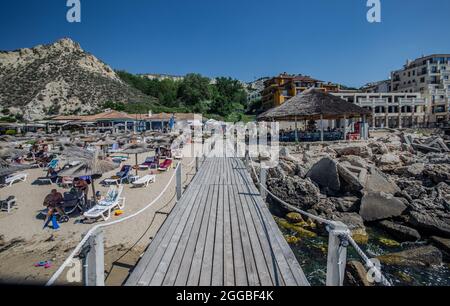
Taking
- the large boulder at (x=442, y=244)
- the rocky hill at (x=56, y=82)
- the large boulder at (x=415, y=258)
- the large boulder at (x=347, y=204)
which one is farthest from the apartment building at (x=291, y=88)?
the large boulder at (x=415, y=258)

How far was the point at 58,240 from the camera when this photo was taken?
23.3ft

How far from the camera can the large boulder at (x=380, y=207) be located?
9.14 meters

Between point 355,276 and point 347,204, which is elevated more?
point 347,204

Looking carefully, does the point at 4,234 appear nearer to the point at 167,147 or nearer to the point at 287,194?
the point at 287,194

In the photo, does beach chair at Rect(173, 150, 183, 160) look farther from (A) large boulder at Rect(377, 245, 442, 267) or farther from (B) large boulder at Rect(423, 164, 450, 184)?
(B) large boulder at Rect(423, 164, 450, 184)

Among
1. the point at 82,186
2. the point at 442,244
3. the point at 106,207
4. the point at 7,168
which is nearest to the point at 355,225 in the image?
Answer: the point at 442,244

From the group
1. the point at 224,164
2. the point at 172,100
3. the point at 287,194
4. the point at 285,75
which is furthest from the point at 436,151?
the point at 172,100

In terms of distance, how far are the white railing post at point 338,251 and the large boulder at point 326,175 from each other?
28.9ft

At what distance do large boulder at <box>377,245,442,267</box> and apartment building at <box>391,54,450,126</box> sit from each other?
55723mm

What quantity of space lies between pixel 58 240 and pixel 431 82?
76.3m

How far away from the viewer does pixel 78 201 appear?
8.67m

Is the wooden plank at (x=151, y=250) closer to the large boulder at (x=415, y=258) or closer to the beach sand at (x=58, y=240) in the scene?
the beach sand at (x=58, y=240)

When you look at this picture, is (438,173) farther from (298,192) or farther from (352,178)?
(298,192)
